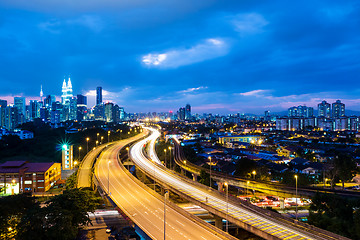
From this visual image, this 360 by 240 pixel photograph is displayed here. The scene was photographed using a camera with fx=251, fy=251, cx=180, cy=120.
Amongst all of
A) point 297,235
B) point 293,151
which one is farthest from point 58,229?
point 293,151

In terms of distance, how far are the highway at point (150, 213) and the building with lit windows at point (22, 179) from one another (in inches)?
504

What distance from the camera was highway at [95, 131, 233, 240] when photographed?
61.2 ft

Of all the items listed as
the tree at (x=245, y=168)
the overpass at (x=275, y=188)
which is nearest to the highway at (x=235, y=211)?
the overpass at (x=275, y=188)

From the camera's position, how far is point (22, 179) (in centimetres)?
4138

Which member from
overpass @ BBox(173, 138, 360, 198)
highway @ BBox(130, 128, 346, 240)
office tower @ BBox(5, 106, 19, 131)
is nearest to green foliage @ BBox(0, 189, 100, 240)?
highway @ BBox(130, 128, 346, 240)

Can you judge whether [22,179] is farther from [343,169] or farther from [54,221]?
[343,169]

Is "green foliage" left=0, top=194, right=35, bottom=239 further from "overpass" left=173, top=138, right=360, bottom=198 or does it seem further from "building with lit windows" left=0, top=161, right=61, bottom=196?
"overpass" left=173, top=138, right=360, bottom=198

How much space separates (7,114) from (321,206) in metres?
176

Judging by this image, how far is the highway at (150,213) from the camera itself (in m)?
18.6

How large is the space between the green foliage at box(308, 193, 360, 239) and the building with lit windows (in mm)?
39637

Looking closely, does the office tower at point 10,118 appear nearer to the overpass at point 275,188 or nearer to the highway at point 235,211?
the highway at point 235,211

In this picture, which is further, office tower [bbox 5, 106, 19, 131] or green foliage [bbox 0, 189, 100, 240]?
office tower [bbox 5, 106, 19, 131]

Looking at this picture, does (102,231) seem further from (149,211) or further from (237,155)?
(237,155)

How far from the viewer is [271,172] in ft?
148
